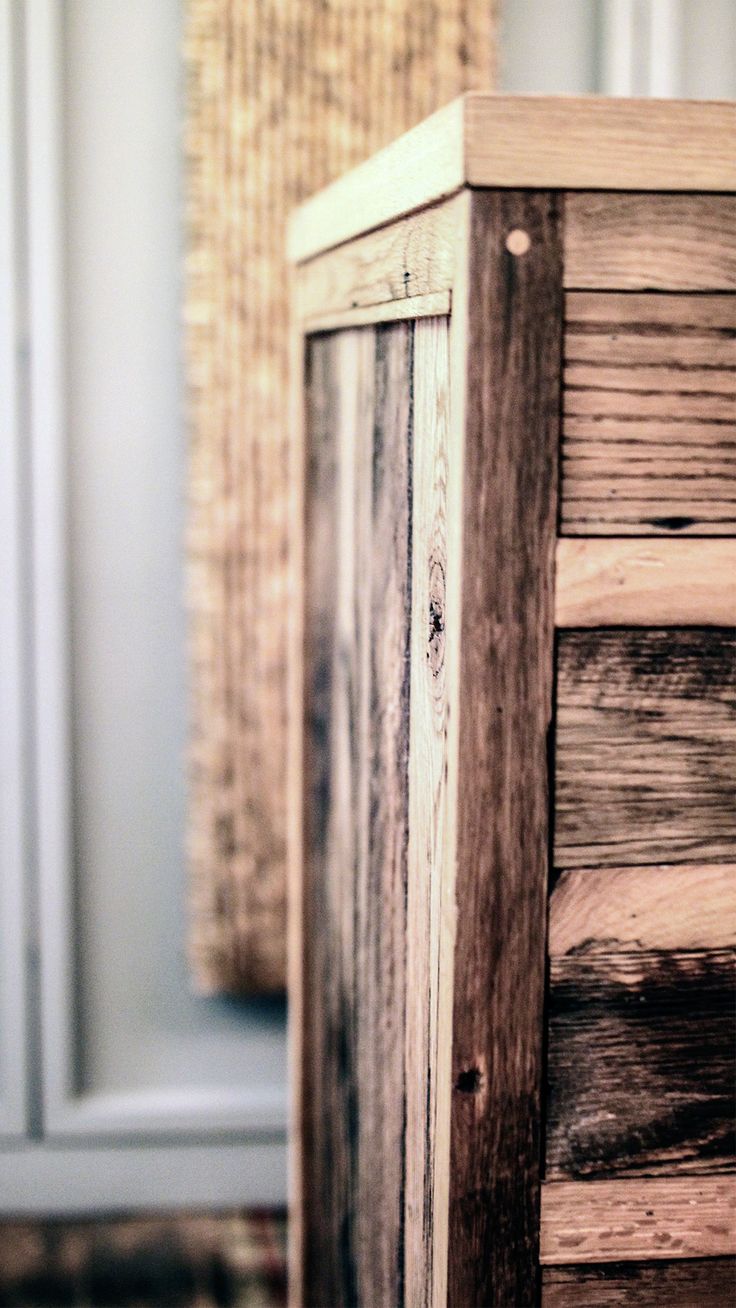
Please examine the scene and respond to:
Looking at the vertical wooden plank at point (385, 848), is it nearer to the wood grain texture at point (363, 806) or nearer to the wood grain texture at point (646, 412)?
the wood grain texture at point (363, 806)

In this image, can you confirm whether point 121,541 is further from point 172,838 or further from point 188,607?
point 172,838

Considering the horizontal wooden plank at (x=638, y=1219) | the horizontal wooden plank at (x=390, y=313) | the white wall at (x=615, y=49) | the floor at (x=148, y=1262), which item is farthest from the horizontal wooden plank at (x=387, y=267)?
the floor at (x=148, y=1262)

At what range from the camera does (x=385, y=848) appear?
3.42 ft

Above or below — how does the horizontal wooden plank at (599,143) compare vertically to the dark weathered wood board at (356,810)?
above

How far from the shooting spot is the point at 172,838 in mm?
1956

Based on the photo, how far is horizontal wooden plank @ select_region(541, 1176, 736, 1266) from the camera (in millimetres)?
817

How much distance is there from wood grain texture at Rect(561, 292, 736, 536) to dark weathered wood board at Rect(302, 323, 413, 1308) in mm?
199

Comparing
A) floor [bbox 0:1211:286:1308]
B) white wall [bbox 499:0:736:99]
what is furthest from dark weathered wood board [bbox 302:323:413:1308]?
white wall [bbox 499:0:736:99]

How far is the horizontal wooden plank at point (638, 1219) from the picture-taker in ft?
2.68

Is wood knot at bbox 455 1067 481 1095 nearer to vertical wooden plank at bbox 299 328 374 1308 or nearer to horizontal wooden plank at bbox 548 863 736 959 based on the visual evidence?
horizontal wooden plank at bbox 548 863 736 959

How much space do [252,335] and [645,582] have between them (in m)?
1.11

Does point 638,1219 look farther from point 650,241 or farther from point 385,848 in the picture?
point 650,241

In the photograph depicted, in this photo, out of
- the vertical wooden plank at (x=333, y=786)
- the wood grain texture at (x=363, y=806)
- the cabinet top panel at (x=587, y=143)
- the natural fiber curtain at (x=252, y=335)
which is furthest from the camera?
the natural fiber curtain at (x=252, y=335)

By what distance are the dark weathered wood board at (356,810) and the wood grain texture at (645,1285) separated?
7.3 inches
